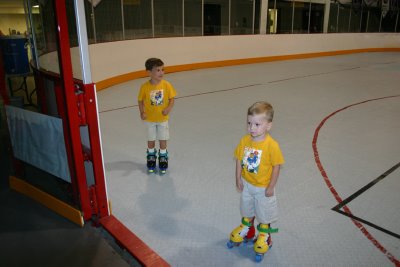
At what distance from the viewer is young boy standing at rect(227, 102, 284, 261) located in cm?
196

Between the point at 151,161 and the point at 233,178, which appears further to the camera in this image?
the point at 151,161

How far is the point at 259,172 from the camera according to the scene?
209 centimetres

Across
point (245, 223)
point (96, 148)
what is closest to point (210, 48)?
point (96, 148)

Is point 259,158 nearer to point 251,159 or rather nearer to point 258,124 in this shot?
point 251,159

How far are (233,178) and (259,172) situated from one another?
4.33 ft

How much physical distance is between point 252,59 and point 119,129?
9.17 meters

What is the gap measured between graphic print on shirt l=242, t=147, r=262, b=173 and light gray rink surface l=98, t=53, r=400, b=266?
2.12ft

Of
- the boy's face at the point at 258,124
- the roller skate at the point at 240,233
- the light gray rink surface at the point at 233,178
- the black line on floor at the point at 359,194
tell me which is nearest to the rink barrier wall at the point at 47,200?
the light gray rink surface at the point at 233,178

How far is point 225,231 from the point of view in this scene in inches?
100

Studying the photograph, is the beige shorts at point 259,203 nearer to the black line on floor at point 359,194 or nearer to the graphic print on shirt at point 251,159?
the graphic print on shirt at point 251,159

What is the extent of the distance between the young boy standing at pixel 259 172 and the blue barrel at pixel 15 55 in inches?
210

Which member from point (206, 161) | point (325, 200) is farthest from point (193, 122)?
point (325, 200)

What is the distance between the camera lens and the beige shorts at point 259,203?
7.05 feet

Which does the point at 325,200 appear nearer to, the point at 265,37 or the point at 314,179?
the point at 314,179
